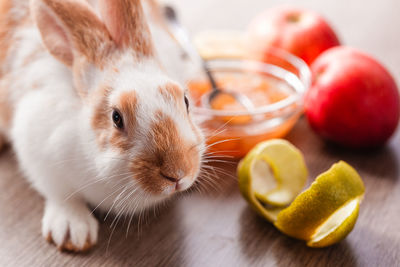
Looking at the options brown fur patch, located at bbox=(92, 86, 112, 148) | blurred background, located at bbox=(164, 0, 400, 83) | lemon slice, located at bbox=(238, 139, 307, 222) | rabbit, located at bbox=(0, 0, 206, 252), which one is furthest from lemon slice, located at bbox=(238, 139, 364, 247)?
blurred background, located at bbox=(164, 0, 400, 83)

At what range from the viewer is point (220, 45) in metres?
1.23

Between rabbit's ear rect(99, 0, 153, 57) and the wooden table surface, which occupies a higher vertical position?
rabbit's ear rect(99, 0, 153, 57)

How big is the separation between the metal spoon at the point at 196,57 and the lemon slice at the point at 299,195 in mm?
231

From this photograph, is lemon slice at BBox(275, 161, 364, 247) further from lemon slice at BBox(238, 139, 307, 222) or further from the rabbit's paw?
the rabbit's paw

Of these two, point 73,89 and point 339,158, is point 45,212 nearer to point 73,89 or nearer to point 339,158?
point 73,89

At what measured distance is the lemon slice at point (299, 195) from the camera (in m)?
0.70

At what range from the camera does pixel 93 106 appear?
697 millimetres

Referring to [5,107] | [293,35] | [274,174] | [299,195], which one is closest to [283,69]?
[293,35]

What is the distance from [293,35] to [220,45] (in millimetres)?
193

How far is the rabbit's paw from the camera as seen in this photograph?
2.46ft

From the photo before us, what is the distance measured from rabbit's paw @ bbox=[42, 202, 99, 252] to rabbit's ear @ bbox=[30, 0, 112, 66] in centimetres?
27

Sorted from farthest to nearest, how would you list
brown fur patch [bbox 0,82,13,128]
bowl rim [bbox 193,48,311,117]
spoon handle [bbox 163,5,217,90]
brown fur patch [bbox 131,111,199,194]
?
spoon handle [bbox 163,5,217,90] < bowl rim [bbox 193,48,311,117] < brown fur patch [bbox 0,82,13,128] < brown fur patch [bbox 131,111,199,194]

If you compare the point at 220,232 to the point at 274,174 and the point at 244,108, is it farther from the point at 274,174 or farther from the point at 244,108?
Result: the point at 244,108

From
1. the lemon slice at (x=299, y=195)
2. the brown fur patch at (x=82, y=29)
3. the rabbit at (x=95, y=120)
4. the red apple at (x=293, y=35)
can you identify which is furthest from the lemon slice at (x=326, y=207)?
the red apple at (x=293, y=35)
